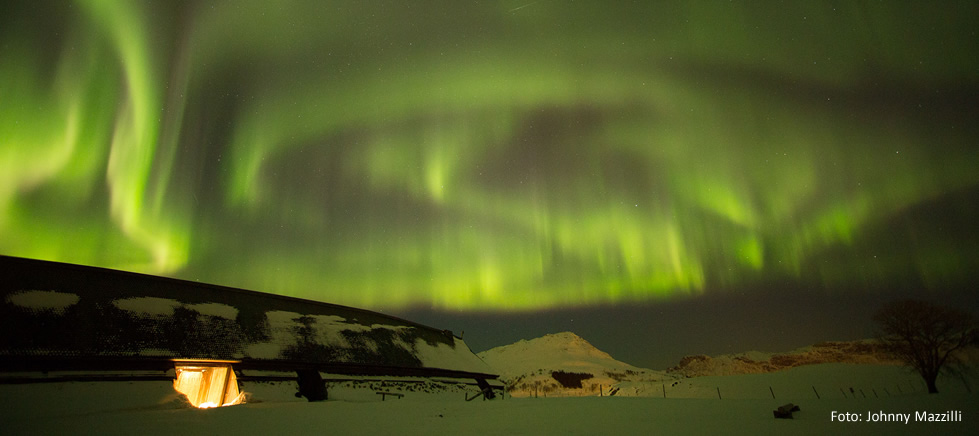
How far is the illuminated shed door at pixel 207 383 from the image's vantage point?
20516 millimetres

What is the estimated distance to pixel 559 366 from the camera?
129 meters

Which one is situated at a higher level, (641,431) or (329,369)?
(329,369)

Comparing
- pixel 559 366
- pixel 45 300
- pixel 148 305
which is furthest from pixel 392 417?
pixel 559 366

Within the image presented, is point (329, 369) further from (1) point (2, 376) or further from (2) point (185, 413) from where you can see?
(1) point (2, 376)

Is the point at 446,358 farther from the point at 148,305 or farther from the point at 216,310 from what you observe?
the point at 148,305

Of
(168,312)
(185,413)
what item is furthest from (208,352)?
(185,413)

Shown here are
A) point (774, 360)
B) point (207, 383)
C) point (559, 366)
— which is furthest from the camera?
point (559, 366)

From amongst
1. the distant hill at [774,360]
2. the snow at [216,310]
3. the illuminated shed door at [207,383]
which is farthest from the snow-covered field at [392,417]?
the distant hill at [774,360]

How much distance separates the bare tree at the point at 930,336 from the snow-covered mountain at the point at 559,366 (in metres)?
47.3

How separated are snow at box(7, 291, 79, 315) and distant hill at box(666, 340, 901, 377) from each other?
10234 centimetres

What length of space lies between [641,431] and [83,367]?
22426mm

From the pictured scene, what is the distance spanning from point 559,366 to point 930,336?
104m

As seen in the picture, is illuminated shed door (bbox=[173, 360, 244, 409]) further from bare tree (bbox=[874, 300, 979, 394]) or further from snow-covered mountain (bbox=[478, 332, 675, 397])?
snow-covered mountain (bbox=[478, 332, 675, 397])

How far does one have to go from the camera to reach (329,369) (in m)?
25.5
